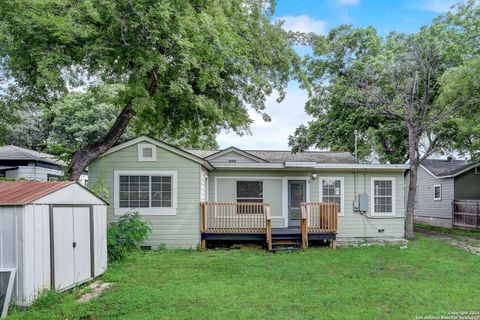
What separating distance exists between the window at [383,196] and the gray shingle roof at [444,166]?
7699 mm

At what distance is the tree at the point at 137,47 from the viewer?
7453 mm

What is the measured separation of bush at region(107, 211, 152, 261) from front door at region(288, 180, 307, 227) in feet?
15.9

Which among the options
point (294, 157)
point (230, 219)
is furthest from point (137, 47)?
point (294, 157)

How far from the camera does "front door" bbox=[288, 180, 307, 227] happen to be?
12086 millimetres

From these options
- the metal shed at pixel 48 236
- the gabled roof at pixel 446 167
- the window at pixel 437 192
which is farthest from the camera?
the window at pixel 437 192

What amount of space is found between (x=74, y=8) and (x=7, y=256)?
5.34m

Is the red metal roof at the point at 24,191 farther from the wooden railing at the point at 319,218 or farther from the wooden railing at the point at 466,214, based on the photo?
the wooden railing at the point at 466,214

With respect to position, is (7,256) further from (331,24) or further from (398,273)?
(331,24)

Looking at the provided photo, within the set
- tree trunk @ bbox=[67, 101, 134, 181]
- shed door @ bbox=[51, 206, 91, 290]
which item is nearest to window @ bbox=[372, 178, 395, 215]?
tree trunk @ bbox=[67, 101, 134, 181]

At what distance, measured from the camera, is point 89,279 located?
6.34m

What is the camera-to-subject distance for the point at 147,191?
10.2 meters

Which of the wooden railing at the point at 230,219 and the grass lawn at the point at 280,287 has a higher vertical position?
the wooden railing at the point at 230,219

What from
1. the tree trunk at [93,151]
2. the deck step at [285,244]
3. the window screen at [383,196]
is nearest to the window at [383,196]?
the window screen at [383,196]

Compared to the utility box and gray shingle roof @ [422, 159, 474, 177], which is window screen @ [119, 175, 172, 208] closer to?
the utility box
